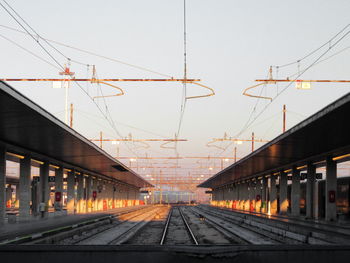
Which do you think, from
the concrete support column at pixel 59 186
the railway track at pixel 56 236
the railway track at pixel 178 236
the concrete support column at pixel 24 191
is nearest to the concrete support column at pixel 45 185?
the concrete support column at pixel 59 186

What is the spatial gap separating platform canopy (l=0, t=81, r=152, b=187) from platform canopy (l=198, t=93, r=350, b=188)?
11.3 meters

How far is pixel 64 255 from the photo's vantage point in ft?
27.6

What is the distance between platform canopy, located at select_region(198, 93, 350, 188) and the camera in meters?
19.4

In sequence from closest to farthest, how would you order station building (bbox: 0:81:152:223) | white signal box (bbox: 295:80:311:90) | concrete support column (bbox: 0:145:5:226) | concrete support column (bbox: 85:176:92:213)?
station building (bbox: 0:81:152:223), white signal box (bbox: 295:80:311:90), concrete support column (bbox: 0:145:5:226), concrete support column (bbox: 85:176:92:213)

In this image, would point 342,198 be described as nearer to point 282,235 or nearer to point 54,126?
point 282,235

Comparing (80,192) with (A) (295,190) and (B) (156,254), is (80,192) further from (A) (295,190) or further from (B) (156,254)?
(B) (156,254)

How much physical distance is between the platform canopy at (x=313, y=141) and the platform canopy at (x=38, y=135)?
1132 cm

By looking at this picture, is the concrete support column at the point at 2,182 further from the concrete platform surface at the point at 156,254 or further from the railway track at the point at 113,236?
the concrete platform surface at the point at 156,254

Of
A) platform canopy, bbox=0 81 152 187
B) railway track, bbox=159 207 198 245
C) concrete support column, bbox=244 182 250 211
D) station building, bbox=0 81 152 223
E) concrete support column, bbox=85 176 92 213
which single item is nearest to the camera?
platform canopy, bbox=0 81 152 187

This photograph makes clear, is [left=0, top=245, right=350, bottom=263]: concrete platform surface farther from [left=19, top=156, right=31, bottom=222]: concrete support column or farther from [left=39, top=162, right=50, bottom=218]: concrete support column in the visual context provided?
[left=39, top=162, right=50, bottom=218]: concrete support column

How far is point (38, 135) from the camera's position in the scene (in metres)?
25.1

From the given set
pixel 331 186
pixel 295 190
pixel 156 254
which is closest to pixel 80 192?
pixel 295 190

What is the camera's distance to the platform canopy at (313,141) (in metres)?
19.4

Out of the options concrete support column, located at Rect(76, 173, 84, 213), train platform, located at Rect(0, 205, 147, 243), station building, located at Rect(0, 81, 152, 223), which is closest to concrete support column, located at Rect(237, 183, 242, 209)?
station building, located at Rect(0, 81, 152, 223)
